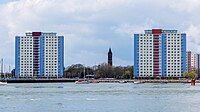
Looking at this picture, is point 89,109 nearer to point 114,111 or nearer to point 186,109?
point 114,111

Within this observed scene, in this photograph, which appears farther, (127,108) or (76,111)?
(127,108)

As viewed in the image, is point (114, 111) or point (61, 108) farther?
point (61, 108)

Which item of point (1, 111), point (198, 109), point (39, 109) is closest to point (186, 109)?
point (198, 109)

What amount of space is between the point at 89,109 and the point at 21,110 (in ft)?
26.7

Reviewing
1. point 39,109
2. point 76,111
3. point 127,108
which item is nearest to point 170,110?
point 127,108

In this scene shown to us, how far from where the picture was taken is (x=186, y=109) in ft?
217

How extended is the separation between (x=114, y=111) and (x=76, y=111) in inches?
174

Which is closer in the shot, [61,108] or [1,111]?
[1,111]

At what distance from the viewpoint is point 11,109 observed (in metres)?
67.6

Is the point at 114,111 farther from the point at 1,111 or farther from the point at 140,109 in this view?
the point at 1,111

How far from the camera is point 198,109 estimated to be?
2574 inches

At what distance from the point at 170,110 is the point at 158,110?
1398 mm

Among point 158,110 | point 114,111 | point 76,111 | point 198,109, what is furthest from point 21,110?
point 198,109

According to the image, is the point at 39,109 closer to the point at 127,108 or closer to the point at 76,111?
the point at 76,111
